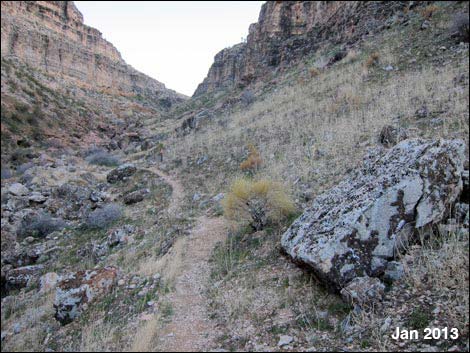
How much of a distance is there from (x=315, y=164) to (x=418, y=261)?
147 inches

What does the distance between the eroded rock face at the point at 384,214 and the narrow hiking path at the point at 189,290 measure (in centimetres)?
133

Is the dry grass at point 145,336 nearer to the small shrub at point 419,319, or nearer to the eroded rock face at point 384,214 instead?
the eroded rock face at point 384,214

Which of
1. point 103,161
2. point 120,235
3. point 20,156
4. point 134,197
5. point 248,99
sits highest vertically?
point 248,99

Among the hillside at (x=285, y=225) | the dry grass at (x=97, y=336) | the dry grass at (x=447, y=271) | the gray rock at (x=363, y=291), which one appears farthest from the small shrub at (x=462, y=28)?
the dry grass at (x=97, y=336)

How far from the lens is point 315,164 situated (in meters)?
6.49

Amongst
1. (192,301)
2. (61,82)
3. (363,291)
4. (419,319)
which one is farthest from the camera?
(61,82)

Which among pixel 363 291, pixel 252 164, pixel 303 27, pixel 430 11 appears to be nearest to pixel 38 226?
pixel 252 164

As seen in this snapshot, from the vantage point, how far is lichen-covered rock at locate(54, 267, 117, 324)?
12.4ft

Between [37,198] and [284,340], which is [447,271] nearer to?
[284,340]

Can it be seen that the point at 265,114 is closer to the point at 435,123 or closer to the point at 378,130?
the point at 378,130

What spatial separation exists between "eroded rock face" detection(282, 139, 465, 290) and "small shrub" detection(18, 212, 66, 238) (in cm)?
719

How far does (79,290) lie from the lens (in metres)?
3.97

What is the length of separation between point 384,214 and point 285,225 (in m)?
1.93

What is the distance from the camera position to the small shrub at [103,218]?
312 inches
